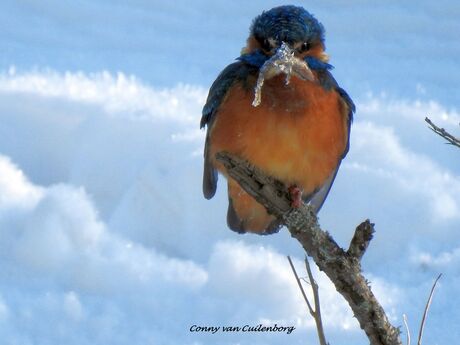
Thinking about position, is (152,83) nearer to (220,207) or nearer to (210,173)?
(220,207)

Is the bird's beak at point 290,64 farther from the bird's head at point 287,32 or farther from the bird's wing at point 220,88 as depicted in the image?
the bird's wing at point 220,88

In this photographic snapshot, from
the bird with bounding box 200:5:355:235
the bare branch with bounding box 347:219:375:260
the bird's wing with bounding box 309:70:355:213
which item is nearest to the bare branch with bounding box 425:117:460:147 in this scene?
the bare branch with bounding box 347:219:375:260

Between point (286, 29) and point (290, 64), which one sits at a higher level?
point (286, 29)

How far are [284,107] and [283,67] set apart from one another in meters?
0.26

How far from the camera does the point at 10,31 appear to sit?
782cm

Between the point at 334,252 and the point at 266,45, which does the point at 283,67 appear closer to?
the point at 266,45

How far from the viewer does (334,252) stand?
10.2 feet

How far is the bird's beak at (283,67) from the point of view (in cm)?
363

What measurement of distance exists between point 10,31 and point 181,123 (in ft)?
5.93

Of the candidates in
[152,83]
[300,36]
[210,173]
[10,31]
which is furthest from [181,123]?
[300,36]

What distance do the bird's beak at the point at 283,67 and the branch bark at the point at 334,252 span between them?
0.27 meters

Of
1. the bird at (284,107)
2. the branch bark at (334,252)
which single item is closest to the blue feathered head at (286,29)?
the bird at (284,107)

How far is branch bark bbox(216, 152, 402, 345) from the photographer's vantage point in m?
2.97

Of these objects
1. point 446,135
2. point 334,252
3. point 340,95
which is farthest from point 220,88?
point 446,135
